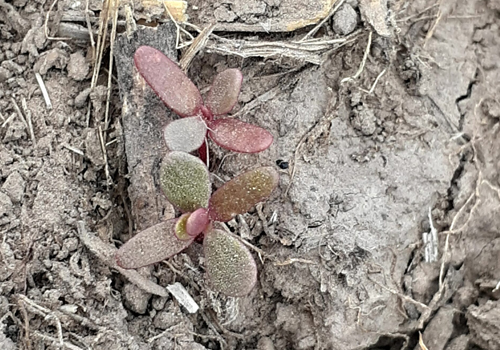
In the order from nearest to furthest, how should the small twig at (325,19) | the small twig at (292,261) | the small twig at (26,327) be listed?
the small twig at (26,327), the small twig at (292,261), the small twig at (325,19)

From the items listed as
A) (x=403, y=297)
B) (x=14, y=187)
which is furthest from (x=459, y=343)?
(x=14, y=187)

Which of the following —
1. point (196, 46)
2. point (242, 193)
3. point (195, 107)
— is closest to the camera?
point (242, 193)

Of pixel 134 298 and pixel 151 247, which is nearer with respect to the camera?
pixel 151 247

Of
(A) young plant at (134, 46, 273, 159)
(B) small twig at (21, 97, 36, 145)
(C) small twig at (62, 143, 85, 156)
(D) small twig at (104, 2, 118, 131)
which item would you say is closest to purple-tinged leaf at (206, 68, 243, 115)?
(A) young plant at (134, 46, 273, 159)

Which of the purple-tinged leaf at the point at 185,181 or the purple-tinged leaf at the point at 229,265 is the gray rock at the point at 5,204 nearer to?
the purple-tinged leaf at the point at 185,181

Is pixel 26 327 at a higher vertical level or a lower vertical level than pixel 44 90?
lower

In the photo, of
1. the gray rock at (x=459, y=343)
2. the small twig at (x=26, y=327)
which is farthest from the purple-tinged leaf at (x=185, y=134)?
the gray rock at (x=459, y=343)

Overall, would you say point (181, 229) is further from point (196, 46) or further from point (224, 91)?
point (196, 46)
